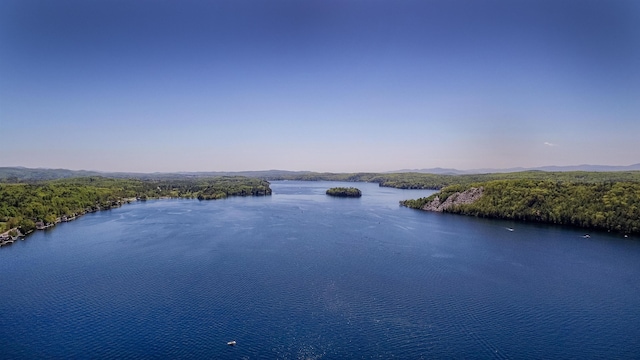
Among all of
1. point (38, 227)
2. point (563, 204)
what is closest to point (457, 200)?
point (563, 204)

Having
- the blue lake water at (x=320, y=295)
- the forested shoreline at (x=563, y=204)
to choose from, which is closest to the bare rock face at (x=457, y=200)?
the forested shoreline at (x=563, y=204)

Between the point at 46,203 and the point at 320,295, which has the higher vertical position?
the point at 46,203

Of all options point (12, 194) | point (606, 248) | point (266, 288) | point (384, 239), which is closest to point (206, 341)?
point (266, 288)

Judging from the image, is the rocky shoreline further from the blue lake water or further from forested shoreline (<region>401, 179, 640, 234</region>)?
forested shoreline (<region>401, 179, 640, 234</region>)

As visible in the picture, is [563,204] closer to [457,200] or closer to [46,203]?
[457,200]

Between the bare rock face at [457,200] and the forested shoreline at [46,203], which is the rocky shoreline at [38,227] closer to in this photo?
the forested shoreline at [46,203]

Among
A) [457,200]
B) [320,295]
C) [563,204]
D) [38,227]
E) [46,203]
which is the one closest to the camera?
[320,295]

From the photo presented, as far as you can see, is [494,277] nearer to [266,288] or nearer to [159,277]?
[266,288]
